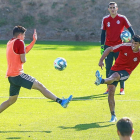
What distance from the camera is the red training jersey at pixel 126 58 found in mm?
8875

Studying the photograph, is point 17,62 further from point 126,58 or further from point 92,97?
point 92,97

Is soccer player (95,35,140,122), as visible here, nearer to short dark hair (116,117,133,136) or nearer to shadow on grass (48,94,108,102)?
shadow on grass (48,94,108,102)

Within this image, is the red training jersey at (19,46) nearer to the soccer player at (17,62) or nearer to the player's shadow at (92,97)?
the soccer player at (17,62)

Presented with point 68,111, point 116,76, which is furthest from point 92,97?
point 116,76

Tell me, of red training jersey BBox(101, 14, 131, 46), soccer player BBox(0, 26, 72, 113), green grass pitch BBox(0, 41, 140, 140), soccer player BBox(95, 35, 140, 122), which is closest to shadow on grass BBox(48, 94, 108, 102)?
green grass pitch BBox(0, 41, 140, 140)

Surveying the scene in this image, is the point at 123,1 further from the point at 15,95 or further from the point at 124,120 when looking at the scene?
the point at 124,120

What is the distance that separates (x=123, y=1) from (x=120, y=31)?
23890mm

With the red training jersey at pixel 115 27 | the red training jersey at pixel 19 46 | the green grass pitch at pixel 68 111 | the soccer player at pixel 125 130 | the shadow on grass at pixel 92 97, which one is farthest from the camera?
the red training jersey at pixel 115 27

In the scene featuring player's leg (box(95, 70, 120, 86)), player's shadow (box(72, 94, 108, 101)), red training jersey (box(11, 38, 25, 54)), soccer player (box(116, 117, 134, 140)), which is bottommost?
player's shadow (box(72, 94, 108, 101))

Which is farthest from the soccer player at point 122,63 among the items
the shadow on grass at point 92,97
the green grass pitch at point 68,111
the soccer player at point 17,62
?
the shadow on grass at point 92,97

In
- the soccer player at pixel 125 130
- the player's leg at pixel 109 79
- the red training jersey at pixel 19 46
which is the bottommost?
the player's leg at pixel 109 79

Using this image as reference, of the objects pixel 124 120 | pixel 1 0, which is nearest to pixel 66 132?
pixel 124 120

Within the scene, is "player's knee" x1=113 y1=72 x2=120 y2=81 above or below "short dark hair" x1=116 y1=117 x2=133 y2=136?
below

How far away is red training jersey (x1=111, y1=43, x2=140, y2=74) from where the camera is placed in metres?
8.88
